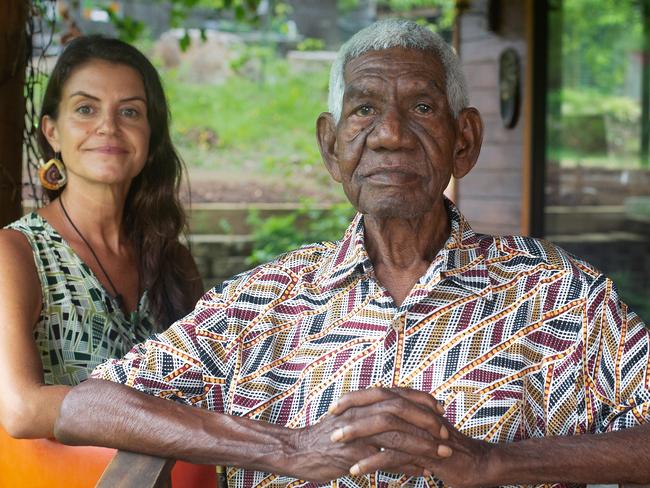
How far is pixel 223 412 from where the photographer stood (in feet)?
6.43

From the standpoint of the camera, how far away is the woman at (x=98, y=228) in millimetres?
2307

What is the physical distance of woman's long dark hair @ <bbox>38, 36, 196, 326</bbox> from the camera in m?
2.64

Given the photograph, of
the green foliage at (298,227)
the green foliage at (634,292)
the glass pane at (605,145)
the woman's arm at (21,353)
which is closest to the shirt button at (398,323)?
the woman's arm at (21,353)

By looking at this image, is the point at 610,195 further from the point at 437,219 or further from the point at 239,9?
the point at 437,219

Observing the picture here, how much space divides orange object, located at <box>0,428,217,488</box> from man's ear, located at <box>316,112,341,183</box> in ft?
2.56

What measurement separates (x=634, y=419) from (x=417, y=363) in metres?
0.47

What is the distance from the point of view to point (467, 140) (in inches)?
78.6

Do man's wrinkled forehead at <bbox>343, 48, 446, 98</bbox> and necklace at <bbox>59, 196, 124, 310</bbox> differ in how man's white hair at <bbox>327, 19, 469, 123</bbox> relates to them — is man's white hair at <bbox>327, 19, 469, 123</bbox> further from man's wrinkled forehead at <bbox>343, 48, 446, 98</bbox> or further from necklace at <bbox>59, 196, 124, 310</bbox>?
necklace at <bbox>59, 196, 124, 310</bbox>

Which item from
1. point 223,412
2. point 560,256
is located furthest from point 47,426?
point 560,256

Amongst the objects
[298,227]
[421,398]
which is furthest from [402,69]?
[298,227]

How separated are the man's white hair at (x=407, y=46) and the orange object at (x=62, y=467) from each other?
0.92 m

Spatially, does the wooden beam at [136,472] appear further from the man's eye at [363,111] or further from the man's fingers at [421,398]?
the man's eye at [363,111]

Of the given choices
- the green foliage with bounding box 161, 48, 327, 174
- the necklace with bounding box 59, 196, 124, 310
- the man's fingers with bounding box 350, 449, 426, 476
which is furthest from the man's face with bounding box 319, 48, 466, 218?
the green foliage with bounding box 161, 48, 327, 174

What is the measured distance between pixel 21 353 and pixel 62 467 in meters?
0.32
